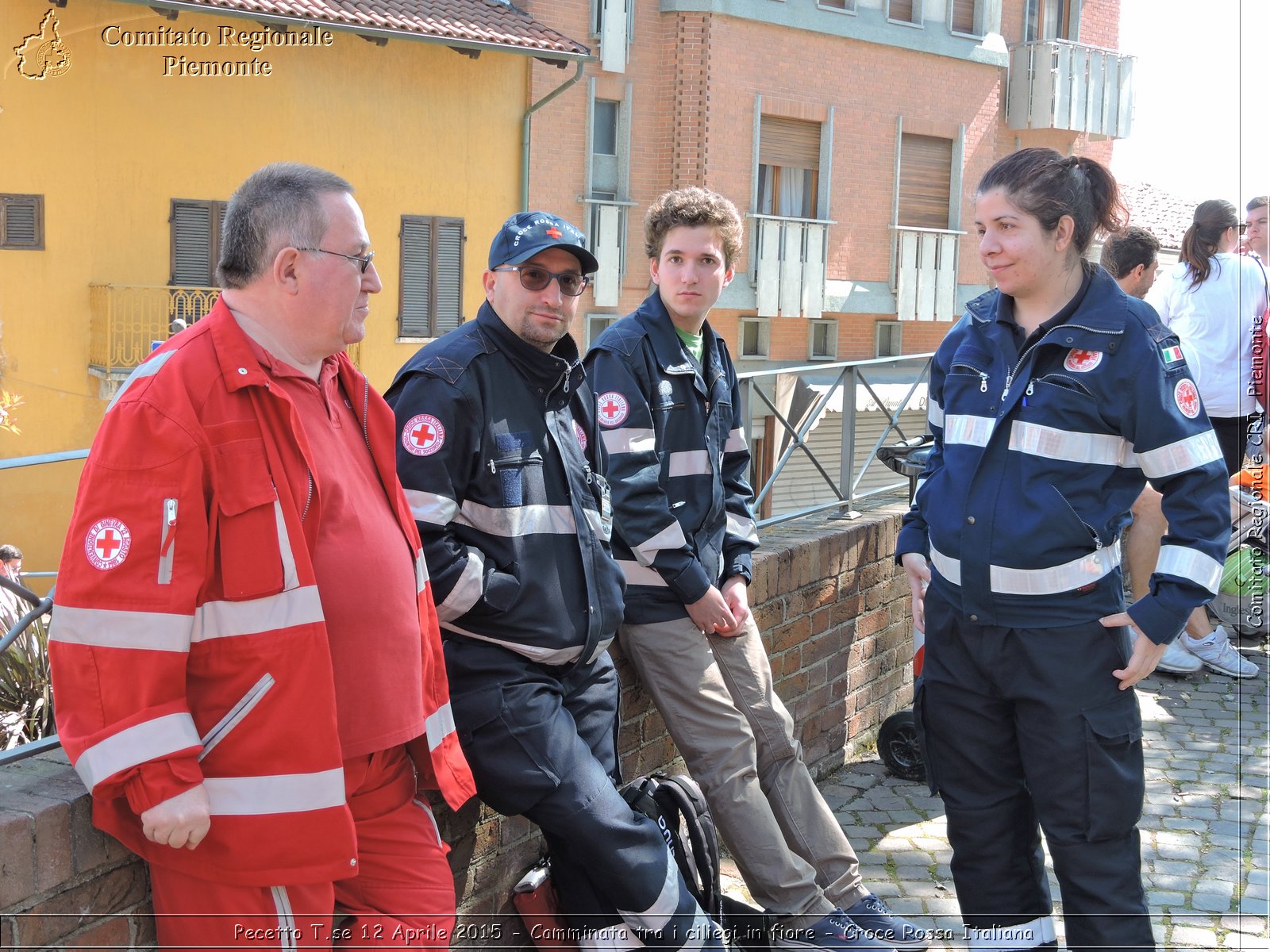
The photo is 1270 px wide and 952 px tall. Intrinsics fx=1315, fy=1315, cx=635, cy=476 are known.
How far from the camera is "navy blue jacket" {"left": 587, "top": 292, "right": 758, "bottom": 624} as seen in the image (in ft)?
12.6

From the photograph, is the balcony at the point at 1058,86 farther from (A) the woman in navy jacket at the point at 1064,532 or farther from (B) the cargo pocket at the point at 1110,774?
(B) the cargo pocket at the point at 1110,774

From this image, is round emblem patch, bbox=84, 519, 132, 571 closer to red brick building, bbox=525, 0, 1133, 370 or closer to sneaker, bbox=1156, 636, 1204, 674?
sneaker, bbox=1156, 636, 1204, 674

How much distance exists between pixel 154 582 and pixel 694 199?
246 centimetres

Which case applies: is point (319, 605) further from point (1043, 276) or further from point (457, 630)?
point (1043, 276)

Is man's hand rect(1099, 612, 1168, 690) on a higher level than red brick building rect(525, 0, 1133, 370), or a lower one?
lower

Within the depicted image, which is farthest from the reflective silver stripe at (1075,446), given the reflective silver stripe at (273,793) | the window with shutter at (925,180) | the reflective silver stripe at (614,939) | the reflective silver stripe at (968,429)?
the window with shutter at (925,180)

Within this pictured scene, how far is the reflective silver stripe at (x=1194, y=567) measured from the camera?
335 centimetres

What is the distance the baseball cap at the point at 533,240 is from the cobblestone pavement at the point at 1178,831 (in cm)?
237

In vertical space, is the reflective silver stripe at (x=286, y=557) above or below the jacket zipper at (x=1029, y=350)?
below

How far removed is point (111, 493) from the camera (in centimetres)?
225

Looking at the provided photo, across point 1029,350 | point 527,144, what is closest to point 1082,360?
point 1029,350

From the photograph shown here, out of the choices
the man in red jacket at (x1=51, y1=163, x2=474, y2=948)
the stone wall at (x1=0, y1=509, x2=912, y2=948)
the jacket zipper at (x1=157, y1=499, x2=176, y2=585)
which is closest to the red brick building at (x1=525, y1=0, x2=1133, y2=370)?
the stone wall at (x1=0, y1=509, x2=912, y2=948)

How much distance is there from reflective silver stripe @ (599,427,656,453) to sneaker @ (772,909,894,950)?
1.49 meters

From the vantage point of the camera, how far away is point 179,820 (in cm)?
224
